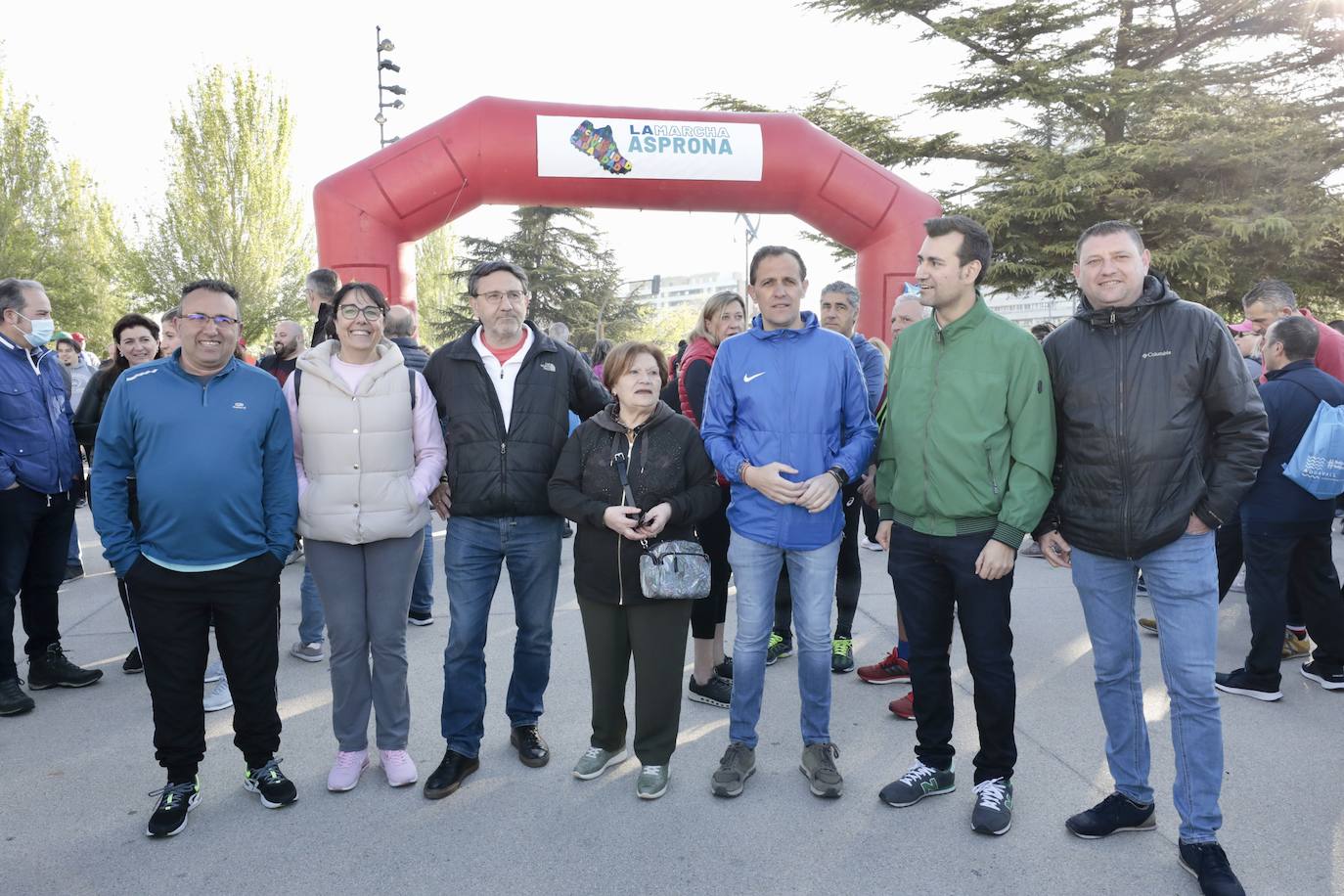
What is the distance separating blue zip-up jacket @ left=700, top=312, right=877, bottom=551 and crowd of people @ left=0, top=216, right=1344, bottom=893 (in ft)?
0.04

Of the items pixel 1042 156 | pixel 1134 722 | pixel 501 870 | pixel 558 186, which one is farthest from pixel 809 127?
pixel 501 870

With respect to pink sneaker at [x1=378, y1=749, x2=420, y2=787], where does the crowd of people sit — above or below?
above

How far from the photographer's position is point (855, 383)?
331cm

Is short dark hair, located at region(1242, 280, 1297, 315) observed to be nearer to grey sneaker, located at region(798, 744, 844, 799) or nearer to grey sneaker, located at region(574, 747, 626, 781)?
grey sneaker, located at region(798, 744, 844, 799)

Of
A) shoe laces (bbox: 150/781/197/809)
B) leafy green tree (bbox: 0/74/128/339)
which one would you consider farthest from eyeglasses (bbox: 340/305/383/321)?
leafy green tree (bbox: 0/74/128/339)

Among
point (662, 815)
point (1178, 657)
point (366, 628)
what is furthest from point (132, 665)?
point (1178, 657)

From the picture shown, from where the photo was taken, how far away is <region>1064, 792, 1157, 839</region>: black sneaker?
2902 millimetres

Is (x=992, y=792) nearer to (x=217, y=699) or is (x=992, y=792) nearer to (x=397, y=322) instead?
(x=217, y=699)

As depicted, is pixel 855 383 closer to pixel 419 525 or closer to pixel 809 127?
pixel 419 525

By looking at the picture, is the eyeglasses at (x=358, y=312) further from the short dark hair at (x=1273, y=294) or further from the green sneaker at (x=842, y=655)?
the short dark hair at (x=1273, y=294)

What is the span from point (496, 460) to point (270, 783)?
4.90 ft

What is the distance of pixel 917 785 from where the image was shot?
3.18 metres

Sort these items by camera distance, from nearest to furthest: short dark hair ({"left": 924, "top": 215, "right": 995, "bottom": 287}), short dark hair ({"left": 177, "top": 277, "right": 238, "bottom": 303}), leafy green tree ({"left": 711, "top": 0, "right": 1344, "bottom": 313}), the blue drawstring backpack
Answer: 1. short dark hair ({"left": 924, "top": 215, "right": 995, "bottom": 287})
2. short dark hair ({"left": 177, "top": 277, "right": 238, "bottom": 303})
3. the blue drawstring backpack
4. leafy green tree ({"left": 711, "top": 0, "right": 1344, "bottom": 313})

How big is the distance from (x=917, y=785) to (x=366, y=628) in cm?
224
